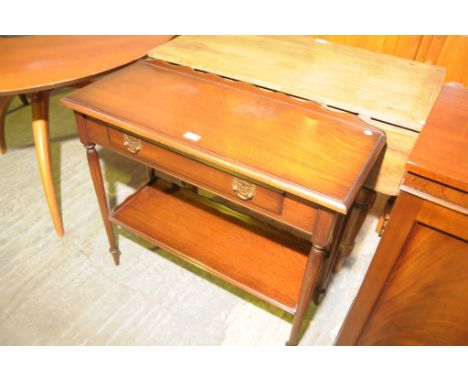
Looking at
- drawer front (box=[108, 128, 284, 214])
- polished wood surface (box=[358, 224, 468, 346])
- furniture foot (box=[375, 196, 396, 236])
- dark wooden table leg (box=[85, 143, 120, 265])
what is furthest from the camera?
furniture foot (box=[375, 196, 396, 236])

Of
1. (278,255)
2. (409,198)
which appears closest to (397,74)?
(409,198)

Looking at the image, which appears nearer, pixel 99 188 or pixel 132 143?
pixel 132 143

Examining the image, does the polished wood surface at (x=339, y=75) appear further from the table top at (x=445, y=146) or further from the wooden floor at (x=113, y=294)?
the wooden floor at (x=113, y=294)

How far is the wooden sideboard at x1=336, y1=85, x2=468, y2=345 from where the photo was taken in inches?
30.7

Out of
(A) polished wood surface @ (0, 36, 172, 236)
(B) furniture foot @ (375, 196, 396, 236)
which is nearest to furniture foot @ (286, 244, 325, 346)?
(B) furniture foot @ (375, 196, 396, 236)

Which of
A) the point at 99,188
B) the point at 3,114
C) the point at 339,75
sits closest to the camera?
the point at 339,75

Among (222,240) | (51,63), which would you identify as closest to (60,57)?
(51,63)

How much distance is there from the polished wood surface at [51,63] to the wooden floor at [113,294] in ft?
0.54

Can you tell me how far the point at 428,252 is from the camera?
0.88m

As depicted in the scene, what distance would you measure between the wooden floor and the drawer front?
65cm

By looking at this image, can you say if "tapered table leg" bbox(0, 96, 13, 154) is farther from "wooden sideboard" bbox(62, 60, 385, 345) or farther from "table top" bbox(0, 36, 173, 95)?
"wooden sideboard" bbox(62, 60, 385, 345)

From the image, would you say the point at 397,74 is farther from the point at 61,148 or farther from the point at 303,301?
the point at 61,148

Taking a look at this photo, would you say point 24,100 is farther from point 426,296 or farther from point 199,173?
point 426,296

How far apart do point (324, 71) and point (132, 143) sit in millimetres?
699
